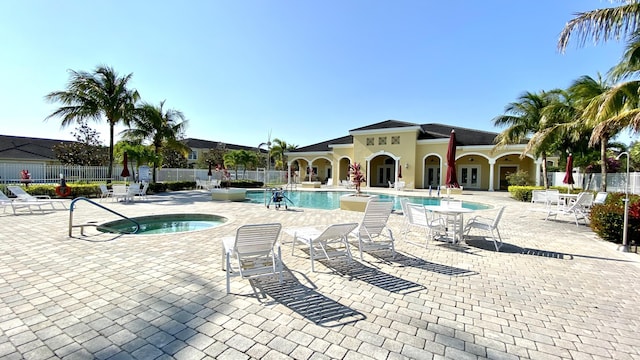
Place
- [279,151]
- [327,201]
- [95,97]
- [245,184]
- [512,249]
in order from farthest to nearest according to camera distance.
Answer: [279,151] → [245,184] → [327,201] → [95,97] → [512,249]

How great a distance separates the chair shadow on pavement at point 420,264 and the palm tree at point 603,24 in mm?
7676

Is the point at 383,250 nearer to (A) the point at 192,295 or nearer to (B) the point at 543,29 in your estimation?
(A) the point at 192,295

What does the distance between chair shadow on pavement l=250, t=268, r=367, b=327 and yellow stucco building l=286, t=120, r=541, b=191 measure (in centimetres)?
2397

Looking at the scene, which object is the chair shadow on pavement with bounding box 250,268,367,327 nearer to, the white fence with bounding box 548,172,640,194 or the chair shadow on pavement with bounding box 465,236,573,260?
the chair shadow on pavement with bounding box 465,236,573,260

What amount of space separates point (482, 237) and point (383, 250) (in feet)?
10.7

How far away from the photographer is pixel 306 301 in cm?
355

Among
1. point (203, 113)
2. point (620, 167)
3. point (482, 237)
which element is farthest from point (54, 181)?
point (620, 167)

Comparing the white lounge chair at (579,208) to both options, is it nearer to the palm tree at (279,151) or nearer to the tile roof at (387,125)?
the tile roof at (387,125)

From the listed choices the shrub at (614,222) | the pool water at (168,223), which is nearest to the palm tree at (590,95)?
the shrub at (614,222)

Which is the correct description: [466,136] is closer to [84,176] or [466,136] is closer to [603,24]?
[603,24]

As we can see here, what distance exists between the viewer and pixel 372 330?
288 centimetres

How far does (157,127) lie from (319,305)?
21902 mm

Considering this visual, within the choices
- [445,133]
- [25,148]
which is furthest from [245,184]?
[445,133]

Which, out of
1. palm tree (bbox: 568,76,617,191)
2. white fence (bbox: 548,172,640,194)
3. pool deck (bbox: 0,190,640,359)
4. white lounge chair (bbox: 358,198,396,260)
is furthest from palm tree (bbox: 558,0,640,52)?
white fence (bbox: 548,172,640,194)
